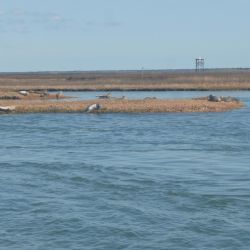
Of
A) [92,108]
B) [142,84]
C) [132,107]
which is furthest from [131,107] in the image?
[142,84]

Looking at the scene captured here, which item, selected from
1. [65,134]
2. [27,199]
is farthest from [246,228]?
[65,134]

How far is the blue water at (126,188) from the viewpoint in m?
17.1

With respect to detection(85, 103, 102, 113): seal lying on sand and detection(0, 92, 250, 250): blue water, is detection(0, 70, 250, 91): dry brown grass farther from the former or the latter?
detection(0, 92, 250, 250): blue water

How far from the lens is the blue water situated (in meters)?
17.1

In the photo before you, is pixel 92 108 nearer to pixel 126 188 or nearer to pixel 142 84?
pixel 126 188

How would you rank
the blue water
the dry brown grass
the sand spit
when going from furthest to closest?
1. the dry brown grass
2. the sand spit
3. the blue water

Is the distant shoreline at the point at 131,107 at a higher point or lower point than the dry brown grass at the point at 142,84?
lower

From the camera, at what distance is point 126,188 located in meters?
22.6

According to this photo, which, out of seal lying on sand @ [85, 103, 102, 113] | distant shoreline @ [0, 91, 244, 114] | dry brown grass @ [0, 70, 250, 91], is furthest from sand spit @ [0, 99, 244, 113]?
dry brown grass @ [0, 70, 250, 91]

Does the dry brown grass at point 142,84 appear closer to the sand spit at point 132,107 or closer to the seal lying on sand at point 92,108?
the sand spit at point 132,107

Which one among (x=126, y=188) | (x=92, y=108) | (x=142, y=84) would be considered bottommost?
(x=126, y=188)

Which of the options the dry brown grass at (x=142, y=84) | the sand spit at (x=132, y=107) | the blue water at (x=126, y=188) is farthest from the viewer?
the dry brown grass at (x=142, y=84)

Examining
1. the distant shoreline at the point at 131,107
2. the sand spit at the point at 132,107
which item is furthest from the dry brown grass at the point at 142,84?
the sand spit at the point at 132,107

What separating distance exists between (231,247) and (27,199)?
23.0 feet
